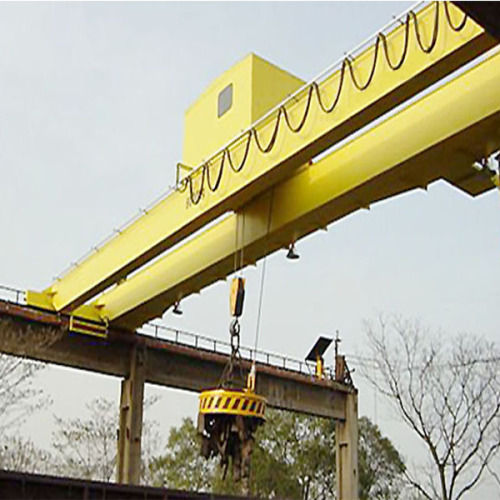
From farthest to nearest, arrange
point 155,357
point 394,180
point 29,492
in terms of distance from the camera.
A: point 155,357
point 394,180
point 29,492

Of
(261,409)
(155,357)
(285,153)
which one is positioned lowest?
(261,409)

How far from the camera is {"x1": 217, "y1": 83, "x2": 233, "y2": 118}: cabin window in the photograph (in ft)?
36.4

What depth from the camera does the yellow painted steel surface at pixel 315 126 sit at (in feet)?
25.9

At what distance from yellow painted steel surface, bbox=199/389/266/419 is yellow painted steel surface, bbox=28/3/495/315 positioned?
114 inches

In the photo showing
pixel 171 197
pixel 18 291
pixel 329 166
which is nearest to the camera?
pixel 329 166

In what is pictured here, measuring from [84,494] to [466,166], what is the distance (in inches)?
228

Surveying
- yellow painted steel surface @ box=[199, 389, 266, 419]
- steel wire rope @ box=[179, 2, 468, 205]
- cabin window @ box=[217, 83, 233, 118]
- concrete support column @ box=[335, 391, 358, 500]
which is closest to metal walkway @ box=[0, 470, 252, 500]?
yellow painted steel surface @ box=[199, 389, 266, 419]

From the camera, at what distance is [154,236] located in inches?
500

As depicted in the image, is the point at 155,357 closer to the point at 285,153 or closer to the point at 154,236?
the point at 154,236

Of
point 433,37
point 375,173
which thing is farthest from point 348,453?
point 433,37

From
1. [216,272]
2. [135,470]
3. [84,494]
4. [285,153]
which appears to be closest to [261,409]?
[84,494]

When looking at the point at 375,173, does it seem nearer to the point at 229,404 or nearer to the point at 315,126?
the point at 315,126

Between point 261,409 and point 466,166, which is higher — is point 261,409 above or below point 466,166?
below

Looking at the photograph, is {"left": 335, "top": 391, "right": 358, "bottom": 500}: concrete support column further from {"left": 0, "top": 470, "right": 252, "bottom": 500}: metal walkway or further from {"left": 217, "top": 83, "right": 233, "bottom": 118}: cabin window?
{"left": 217, "top": 83, "right": 233, "bottom": 118}: cabin window
